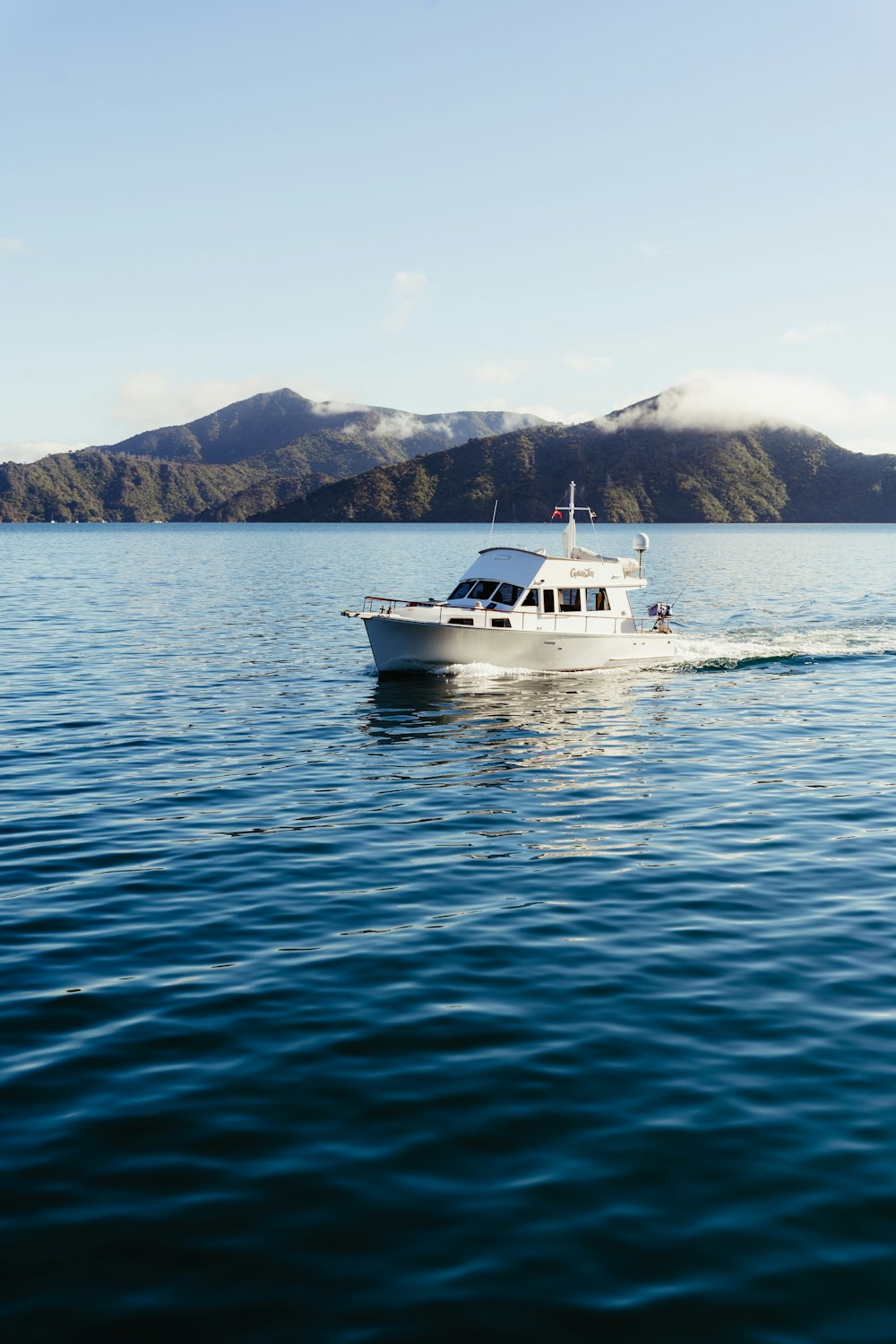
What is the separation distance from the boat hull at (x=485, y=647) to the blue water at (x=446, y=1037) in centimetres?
755

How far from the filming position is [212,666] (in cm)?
3672

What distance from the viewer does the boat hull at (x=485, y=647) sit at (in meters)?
32.6

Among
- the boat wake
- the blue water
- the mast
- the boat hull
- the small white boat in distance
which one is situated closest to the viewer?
the blue water

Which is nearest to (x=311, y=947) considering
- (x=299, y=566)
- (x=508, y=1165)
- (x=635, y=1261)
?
(x=508, y=1165)

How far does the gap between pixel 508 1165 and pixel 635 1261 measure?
1.31 metres

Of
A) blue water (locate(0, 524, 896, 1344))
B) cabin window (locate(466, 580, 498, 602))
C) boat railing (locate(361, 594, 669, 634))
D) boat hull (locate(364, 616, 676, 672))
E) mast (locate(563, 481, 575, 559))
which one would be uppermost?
mast (locate(563, 481, 575, 559))

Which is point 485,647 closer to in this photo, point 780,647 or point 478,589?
point 478,589

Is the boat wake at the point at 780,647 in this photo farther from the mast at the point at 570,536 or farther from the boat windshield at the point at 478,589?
the boat windshield at the point at 478,589

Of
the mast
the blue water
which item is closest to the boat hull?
the mast

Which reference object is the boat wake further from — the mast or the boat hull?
the mast

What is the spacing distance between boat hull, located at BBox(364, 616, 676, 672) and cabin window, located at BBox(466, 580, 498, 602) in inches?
73.9

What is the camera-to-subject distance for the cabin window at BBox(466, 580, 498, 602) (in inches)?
1368

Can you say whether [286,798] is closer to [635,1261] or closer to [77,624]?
[635,1261]

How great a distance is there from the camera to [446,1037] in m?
10.2
